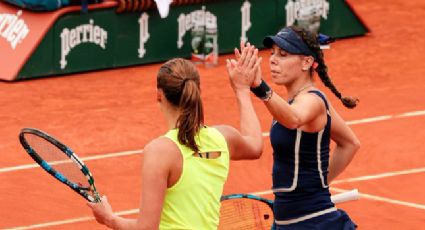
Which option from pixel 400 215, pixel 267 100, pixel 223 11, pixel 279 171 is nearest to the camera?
pixel 267 100

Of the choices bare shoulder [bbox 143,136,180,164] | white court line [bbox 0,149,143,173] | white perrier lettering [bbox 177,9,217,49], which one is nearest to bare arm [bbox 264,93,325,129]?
bare shoulder [bbox 143,136,180,164]

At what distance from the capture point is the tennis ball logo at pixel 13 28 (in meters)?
17.5

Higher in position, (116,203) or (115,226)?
(115,226)

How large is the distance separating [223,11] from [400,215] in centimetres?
665

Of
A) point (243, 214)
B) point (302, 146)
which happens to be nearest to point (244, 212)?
point (243, 214)

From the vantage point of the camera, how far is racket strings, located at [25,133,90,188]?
24.1ft

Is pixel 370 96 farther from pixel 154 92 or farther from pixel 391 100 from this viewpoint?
pixel 154 92

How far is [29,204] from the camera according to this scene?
1288cm

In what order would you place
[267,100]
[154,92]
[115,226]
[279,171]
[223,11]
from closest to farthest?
[115,226] → [267,100] → [279,171] → [154,92] → [223,11]

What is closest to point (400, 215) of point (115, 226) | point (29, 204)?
point (29, 204)

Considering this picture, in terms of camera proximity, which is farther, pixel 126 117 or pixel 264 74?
pixel 264 74

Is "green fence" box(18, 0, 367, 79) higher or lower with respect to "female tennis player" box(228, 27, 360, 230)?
lower

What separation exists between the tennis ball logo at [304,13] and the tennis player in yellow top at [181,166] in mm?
12329

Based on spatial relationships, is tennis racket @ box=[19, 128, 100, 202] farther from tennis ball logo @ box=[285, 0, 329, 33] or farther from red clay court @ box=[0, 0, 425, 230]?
tennis ball logo @ box=[285, 0, 329, 33]
